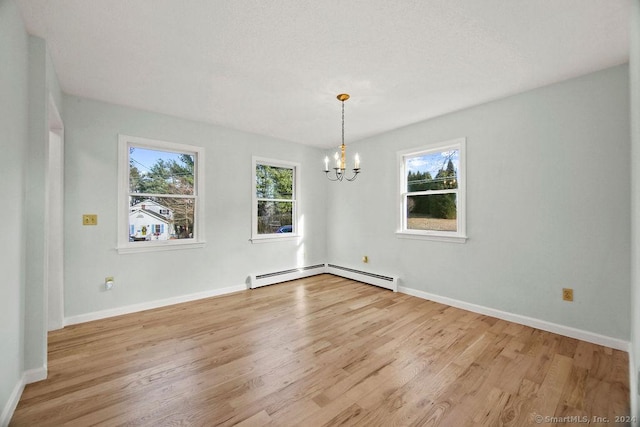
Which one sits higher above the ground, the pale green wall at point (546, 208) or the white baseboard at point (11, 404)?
the pale green wall at point (546, 208)

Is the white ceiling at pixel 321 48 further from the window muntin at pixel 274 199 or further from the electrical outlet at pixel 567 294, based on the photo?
the electrical outlet at pixel 567 294

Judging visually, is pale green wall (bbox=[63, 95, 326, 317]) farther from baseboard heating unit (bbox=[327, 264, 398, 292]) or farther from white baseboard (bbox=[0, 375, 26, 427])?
white baseboard (bbox=[0, 375, 26, 427])

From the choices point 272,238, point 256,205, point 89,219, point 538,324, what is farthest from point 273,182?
point 538,324

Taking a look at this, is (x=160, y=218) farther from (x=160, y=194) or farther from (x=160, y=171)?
(x=160, y=171)

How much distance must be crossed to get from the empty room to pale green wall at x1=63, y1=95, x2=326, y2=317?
24 mm

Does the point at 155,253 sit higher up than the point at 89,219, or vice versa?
the point at 89,219

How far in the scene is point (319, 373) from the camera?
2127 millimetres

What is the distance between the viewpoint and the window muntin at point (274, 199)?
15.1 feet

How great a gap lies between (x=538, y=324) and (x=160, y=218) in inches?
184

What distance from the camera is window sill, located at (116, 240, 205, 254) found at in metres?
3.37

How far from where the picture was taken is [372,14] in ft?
6.02

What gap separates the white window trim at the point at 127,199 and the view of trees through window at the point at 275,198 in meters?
0.95

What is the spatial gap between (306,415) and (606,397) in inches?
79.2

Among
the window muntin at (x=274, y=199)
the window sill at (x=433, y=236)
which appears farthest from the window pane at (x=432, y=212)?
the window muntin at (x=274, y=199)
